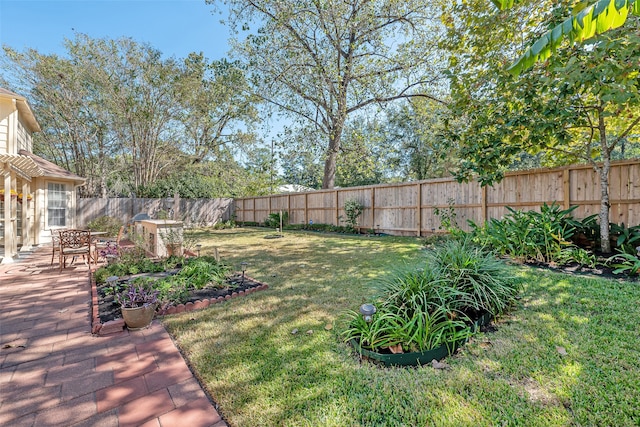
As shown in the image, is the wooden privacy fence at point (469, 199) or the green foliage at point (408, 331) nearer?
the green foliage at point (408, 331)

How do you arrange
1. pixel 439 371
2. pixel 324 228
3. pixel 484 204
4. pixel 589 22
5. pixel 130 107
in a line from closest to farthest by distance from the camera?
A: pixel 589 22 → pixel 439 371 → pixel 484 204 → pixel 324 228 → pixel 130 107

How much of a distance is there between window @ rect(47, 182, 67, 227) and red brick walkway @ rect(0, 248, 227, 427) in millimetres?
8151

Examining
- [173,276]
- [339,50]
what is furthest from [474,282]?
[339,50]

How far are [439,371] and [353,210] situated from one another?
373 inches

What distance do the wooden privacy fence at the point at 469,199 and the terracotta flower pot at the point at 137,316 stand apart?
7797 millimetres

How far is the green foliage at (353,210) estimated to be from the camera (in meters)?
11.5

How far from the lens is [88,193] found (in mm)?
17297

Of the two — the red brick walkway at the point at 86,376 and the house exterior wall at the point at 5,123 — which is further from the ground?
the house exterior wall at the point at 5,123

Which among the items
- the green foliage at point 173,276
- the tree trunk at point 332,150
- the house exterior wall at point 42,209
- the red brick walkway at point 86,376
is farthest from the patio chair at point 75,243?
the tree trunk at point 332,150

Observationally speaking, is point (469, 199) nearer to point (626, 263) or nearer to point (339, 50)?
point (626, 263)

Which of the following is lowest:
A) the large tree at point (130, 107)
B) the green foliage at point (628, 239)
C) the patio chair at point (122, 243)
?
the patio chair at point (122, 243)

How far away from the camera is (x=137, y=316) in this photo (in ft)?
9.75

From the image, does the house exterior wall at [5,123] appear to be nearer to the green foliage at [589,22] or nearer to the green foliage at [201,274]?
the green foliage at [201,274]

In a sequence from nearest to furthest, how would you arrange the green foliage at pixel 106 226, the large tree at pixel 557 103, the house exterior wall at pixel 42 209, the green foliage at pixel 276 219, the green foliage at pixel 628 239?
1. the large tree at pixel 557 103
2. the green foliage at pixel 628 239
3. the house exterior wall at pixel 42 209
4. the green foliage at pixel 106 226
5. the green foliage at pixel 276 219
